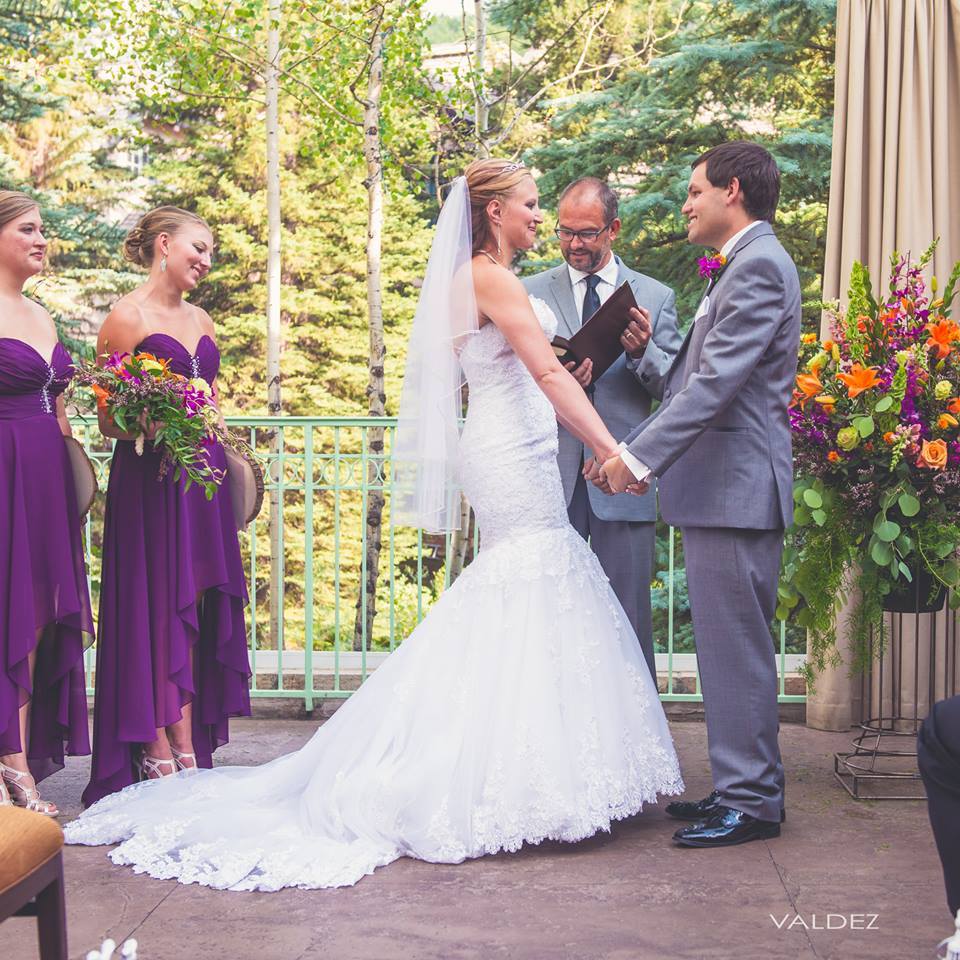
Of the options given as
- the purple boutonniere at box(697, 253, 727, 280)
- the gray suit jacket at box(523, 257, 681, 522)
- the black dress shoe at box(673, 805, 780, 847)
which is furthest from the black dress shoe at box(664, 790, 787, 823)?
the purple boutonniere at box(697, 253, 727, 280)

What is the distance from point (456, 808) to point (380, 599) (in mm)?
12203

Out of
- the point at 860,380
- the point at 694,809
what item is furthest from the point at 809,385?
the point at 694,809

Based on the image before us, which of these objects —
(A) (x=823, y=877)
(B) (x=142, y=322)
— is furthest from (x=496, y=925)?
(B) (x=142, y=322)

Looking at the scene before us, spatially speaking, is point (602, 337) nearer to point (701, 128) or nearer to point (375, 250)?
point (375, 250)

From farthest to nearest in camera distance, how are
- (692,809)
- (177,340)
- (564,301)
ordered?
(564,301) < (177,340) < (692,809)

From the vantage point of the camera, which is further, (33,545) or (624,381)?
(624,381)

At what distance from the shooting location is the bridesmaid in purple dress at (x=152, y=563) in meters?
3.47

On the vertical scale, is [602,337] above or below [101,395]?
above

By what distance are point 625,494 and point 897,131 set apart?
191 centimetres

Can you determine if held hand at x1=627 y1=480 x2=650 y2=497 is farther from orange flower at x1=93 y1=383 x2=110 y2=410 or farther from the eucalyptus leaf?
orange flower at x1=93 y1=383 x2=110 y2=410

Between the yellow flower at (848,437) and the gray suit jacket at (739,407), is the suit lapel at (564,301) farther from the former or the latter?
the yellow flower at (848,437)

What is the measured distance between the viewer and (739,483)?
305 cm

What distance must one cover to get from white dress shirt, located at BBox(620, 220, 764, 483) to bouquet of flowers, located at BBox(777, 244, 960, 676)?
406mm

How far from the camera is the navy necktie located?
377 centimetres
